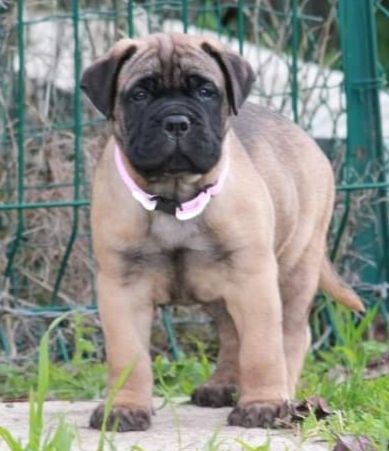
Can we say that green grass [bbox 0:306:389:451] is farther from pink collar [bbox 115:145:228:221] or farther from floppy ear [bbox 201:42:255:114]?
floppy ear [bbox 201:42:255:114]

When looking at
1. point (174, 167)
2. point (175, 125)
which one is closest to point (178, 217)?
point (174, 167)

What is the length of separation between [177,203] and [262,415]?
752 millimetres

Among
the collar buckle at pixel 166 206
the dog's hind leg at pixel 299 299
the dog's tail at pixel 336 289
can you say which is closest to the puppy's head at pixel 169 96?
the collar buckle at pixel 166 206

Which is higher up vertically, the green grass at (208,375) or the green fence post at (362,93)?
the green fence post at (362,93)

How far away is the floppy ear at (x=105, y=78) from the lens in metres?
5.64

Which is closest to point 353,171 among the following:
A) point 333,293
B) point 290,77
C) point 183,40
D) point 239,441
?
point 290,77

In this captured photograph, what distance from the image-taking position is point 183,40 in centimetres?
568

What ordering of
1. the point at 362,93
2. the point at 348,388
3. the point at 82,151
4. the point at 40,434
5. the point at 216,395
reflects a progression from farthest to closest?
the point at 82,151 → the point at 362,93 → the point at 216,395 → the point at 348,388 → the point at 40,434

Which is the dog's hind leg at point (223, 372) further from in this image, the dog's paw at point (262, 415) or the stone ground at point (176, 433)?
the dog's paw at point (262, 415)

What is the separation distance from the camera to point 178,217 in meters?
5.58

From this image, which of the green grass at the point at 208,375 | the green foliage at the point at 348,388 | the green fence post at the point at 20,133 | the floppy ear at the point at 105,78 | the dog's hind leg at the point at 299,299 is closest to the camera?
the green grass at the point at 208,375

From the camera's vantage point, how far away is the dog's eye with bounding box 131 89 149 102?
5.54m

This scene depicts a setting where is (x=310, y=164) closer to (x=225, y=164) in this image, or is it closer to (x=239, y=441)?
(x=225, y=164)

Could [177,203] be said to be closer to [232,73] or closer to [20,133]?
[232,73]
